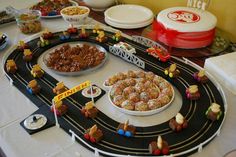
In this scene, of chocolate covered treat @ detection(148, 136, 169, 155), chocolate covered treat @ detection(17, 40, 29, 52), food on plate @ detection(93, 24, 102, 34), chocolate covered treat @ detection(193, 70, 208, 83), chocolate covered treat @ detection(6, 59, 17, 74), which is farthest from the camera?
food on plate @ detection(93, 24, 102, 34)

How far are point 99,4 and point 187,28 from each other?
24.6 inches

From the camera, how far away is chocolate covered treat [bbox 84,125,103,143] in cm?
73

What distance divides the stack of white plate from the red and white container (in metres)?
0.19

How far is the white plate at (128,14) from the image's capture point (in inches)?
53.3

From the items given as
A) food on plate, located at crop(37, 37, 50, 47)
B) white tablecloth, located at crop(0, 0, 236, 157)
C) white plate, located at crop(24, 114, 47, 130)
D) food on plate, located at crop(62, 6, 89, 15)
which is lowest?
white tablecloth, located at crop(0, 0, 236, 157)

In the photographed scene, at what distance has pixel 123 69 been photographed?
1.09 m

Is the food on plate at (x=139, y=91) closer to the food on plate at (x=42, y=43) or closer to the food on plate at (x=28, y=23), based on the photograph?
the food on plate at (x=42, y=43)

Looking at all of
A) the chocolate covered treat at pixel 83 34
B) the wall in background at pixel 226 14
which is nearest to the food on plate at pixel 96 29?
the chocolate covered treat at pixel 83 34

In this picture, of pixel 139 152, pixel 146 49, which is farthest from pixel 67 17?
pixel 139 152

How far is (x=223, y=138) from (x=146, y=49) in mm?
498

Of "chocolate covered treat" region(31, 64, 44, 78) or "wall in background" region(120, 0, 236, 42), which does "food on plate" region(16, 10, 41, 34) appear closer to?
"chocolate covered treat" region(31, 64, 44, 78)

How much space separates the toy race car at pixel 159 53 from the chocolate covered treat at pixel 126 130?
1.24 feet

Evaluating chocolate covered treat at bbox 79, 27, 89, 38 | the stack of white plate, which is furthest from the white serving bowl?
chocolate covered treat at bbox 79, 27, 89, 38

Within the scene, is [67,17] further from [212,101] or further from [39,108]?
[212,101]
